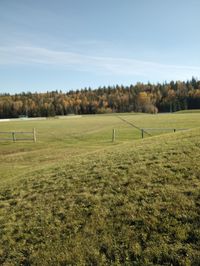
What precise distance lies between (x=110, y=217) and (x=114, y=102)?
152 meters

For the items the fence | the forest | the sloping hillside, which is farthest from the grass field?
the forest

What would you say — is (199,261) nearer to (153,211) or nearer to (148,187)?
(153,211)

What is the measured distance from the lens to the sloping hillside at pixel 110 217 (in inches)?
221

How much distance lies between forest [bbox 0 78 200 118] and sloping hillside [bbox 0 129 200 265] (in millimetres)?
134824

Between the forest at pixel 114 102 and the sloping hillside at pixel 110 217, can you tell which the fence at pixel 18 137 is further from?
the forest at pixel 114 102

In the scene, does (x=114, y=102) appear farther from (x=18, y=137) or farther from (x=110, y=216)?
(x=110, y=216)

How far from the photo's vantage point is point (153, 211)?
6676mm

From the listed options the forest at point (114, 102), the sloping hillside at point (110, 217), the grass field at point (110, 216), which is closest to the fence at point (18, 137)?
the grass field at point (110, 216)

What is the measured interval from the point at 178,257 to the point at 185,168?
4017 mm

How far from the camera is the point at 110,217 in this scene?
6.83m

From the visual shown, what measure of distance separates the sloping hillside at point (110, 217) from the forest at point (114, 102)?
135 meters

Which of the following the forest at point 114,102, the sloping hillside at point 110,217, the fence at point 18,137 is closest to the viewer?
the sloping hillside at point 110,217

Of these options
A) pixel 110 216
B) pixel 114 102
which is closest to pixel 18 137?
pixel 110 216

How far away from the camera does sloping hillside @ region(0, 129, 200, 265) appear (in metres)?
5.60
